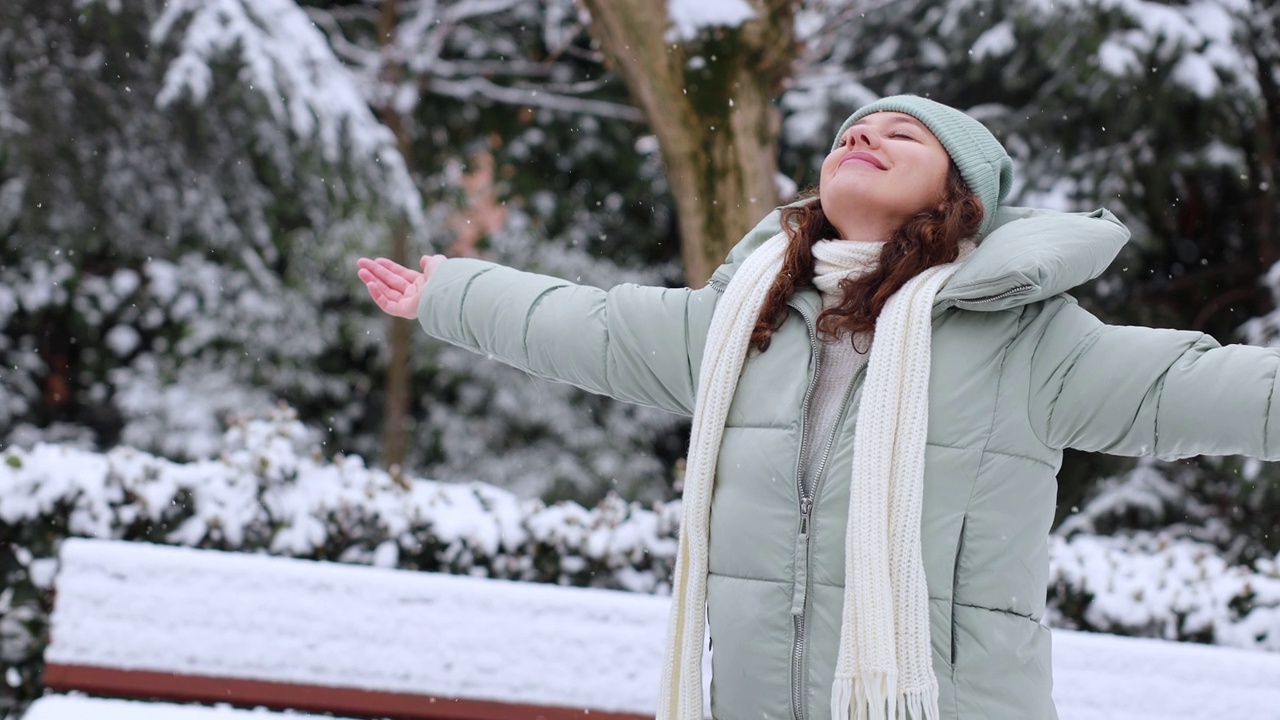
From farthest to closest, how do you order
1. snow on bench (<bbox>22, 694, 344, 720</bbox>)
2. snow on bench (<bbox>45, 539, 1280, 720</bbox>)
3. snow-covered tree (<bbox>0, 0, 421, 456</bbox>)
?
snow-covered tree (<bbox>0, 0, 421, 456</bbox>)
snow on bench (<bbox>45, 539, 1280, 720</bbox>)
snow on bench (<bbox>22, 694, 344, 720</bbox>)

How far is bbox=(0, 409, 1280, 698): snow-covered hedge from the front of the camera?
3.78m

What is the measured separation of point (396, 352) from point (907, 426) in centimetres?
761

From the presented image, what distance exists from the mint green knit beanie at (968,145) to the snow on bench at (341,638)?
223 cm

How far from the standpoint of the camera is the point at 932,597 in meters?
1.48

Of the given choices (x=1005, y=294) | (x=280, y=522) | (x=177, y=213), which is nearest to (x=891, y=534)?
(x=1005, y=294)

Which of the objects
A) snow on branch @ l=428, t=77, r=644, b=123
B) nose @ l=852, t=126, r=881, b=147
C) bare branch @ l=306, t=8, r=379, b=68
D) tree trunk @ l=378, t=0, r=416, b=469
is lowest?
nose @ l=852, t=126, r=881, b=147

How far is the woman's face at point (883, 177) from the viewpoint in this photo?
1634 millimetres

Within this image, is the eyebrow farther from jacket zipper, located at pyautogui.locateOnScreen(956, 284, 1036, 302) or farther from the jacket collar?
jacket zipper, located at pyautogui.locateOnScreen(956, 284, 1036, 302)

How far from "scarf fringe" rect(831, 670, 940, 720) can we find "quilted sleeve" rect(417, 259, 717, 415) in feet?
1.84

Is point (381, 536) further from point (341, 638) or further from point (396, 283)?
point (396, 283)

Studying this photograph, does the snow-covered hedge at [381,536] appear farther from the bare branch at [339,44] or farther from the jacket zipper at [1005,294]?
the bare branch at [339,44]

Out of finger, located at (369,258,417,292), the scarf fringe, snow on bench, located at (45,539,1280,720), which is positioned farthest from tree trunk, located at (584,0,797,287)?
the scarf fringe

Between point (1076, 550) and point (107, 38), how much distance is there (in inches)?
211

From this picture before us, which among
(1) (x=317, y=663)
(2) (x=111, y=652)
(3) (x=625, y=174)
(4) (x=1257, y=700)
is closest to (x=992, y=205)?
(4) (x=1257, y=700)
